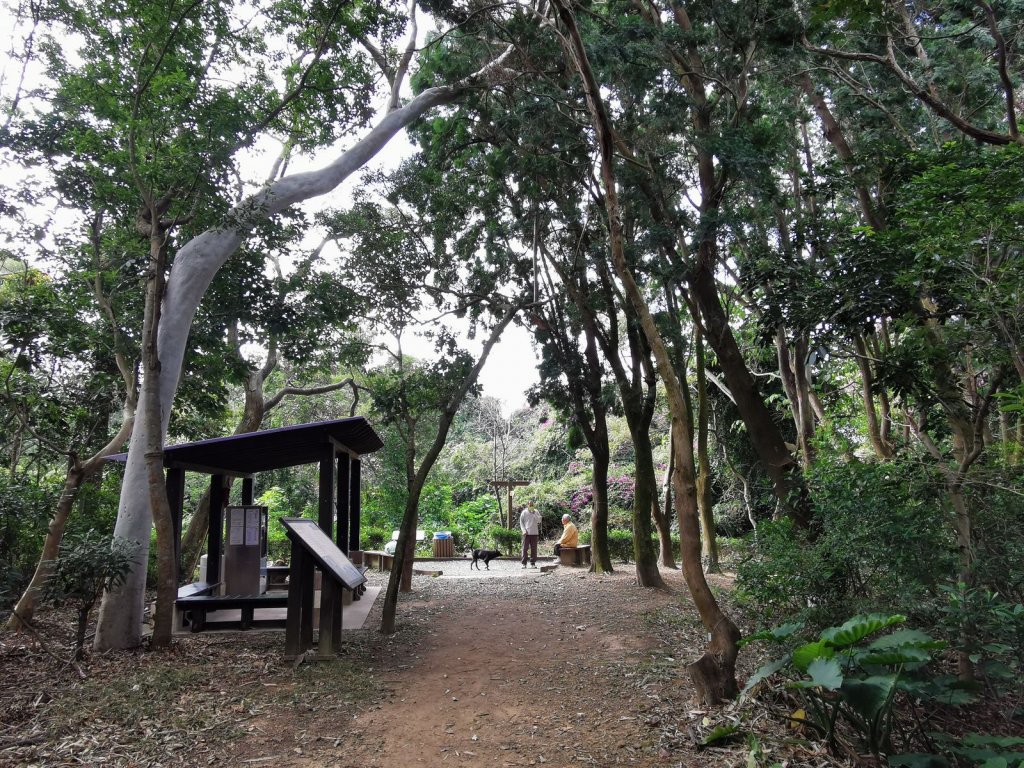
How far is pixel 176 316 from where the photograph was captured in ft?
29.5

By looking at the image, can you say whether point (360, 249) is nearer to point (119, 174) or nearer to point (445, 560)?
point (119, 174)

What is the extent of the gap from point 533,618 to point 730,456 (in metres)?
12.0

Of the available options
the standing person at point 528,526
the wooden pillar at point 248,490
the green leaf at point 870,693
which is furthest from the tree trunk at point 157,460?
the standing person at point 528,526

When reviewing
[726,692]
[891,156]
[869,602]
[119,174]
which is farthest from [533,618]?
[119,174]

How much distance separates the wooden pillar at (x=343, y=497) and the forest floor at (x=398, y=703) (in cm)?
304

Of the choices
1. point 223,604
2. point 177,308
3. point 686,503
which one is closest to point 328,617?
point 223,604

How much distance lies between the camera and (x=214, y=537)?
10500 mm

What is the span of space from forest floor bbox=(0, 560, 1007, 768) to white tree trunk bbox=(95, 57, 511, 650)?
0.50 m

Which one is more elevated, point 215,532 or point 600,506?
point 600,506

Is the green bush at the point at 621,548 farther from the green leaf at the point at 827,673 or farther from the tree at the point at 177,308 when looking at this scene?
the green leaf at the point at 827,673

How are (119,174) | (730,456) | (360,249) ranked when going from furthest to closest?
(730,456)
(360,249)
(119,174)

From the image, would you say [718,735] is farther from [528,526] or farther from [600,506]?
[528,526]

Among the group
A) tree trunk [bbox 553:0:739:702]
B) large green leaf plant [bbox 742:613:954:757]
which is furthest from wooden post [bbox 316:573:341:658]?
large green leaf plant [bbox 742:613:954:757]

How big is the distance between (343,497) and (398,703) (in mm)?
6124
